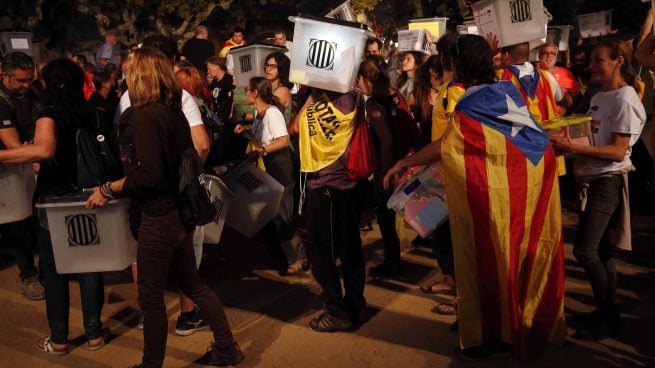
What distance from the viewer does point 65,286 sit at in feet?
15.7

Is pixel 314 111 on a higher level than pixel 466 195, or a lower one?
higher

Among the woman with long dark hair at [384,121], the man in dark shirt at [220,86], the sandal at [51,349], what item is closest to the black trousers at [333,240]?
the woman with long dark hair at [384,121]

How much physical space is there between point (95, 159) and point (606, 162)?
3.26m

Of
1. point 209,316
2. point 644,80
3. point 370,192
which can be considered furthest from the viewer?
point 644,80

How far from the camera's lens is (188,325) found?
16.4 ft

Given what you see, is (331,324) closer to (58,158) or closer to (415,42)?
(58,158)

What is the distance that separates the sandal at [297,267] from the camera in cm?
632

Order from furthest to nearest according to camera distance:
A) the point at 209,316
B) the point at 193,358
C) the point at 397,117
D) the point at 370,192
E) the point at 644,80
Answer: the point at 644,80
the point at 397,117
the point at 370,192
the point at 193,358
the point at 209,316

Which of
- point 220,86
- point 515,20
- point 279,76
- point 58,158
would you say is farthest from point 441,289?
point 220,86

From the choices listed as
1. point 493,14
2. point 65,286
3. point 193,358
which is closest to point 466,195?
point 493,14

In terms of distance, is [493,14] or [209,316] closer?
[209,316]

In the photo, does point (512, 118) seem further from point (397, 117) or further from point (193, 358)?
point (193, 358)

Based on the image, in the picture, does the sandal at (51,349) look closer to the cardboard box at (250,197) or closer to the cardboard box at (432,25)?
the cardboard box at (250,197)

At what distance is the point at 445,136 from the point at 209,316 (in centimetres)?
180
